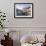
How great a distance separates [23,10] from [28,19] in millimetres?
320

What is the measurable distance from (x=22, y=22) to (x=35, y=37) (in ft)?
2.04

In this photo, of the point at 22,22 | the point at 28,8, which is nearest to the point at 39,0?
the point at 28,8

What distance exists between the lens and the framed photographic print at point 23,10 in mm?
4203

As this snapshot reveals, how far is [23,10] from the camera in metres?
4.25

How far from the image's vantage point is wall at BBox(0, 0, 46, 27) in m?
4.21

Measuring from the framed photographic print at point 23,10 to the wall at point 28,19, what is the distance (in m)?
0.09

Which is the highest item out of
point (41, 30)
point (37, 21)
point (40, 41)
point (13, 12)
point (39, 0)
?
point (39, 0)

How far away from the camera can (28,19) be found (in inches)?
167

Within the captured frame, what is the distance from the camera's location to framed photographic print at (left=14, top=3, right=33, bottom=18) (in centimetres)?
420

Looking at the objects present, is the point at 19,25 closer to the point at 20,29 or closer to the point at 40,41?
the point at 20,29

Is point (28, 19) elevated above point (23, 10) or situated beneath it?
situated beneath

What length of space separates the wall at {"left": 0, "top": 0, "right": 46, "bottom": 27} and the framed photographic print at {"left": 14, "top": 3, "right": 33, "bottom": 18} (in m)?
0.09

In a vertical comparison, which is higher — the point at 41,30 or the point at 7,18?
the point at 7,18

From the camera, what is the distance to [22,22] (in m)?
4.25
